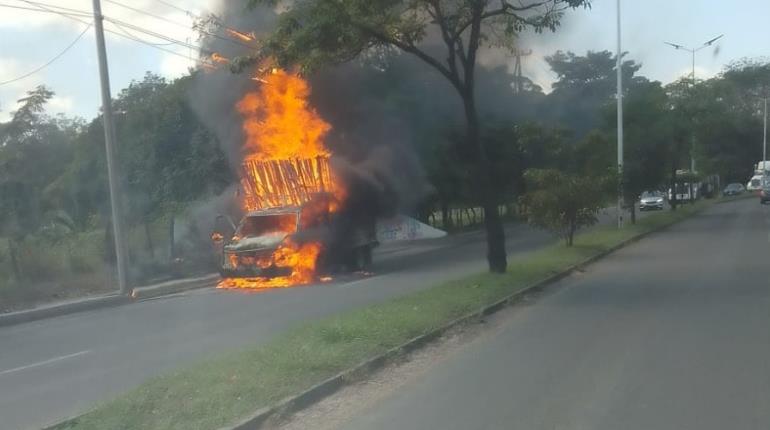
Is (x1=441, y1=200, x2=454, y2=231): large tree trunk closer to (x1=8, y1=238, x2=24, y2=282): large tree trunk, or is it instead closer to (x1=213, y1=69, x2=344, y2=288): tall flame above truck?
(x1=213, y1=69, x2=344, y2=288): tall flame above truck

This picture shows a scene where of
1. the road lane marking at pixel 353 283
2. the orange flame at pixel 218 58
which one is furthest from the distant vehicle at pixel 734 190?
the road lane marking at pixel 353 283

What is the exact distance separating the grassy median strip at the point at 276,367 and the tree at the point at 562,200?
793 cm

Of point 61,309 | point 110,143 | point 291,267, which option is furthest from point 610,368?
point 110,143

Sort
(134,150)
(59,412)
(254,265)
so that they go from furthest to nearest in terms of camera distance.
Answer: (134,150) → (254,265) → (59,412)

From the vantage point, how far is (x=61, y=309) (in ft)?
51.8

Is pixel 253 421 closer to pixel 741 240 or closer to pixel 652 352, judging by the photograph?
pixel 652 352

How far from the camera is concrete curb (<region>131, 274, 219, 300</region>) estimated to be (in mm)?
18177

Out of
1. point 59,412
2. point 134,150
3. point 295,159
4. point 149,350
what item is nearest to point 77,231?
point 134,150

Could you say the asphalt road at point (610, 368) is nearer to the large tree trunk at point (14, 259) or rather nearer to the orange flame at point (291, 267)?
the orange flame at point (291, 267)

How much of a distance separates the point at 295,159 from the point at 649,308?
11612 mm

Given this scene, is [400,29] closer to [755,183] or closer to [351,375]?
[351,375]

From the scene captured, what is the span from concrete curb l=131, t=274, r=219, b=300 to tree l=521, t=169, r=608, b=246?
8.54m

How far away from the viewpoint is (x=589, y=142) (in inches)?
903

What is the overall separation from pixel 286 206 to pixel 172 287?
348 cm
